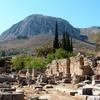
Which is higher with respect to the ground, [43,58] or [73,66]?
[43,58]

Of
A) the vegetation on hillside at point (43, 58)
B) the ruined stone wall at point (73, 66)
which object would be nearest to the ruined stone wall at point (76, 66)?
the ruined stone wall at point (73, 66)

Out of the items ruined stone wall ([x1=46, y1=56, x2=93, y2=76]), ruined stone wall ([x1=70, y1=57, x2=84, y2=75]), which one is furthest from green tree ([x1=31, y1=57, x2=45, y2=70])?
ruined stone wall ([x1=70, y1=57, x2=84, y2=75])

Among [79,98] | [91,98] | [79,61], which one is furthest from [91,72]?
[91,98]

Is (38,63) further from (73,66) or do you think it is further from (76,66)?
(76,66)

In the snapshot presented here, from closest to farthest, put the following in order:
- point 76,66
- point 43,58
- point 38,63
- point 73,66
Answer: point 76,66 < point 73,66 < point 38,63 < point 43,58

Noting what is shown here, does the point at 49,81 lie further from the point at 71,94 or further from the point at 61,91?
the point at 71,94

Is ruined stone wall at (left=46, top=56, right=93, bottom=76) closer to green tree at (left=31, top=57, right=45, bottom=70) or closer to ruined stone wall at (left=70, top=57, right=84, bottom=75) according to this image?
ruined stone wall at (left=70, top=57, right=84, bottom=75)

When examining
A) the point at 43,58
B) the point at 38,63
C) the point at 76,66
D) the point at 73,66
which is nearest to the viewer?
the point at 76,66

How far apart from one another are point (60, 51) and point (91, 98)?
173 feet

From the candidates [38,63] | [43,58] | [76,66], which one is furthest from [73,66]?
[43,58]

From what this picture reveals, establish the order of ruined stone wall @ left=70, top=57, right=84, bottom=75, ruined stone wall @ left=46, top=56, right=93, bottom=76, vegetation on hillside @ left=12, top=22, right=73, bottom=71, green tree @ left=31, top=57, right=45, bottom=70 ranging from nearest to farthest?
ruined stone wall @ left=46, top=56, right=93, bottom=76 → ruined stone wall @ left=70, top=57, right=84, bottom=75 → green tree @ left=31, top=57, right=45, bottom=70 → vegetation on hillside @ left=12, top=22, right=73, bottom=71

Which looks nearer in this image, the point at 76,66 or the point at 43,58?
the point at 76,66

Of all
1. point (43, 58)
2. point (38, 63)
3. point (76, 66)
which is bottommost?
point (76, 66)

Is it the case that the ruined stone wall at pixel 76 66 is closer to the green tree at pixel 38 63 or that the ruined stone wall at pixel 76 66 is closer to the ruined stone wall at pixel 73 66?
the ruined stone wall at pixel 73 66
